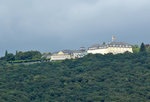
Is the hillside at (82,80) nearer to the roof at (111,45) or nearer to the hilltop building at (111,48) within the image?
the hilltop building at (111,48)

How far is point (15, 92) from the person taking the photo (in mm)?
105375

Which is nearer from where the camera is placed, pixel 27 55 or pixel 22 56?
pixel 22 56

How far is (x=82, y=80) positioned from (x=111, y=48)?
110ft

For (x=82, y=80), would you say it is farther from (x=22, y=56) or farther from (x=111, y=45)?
(x=22, y=56)

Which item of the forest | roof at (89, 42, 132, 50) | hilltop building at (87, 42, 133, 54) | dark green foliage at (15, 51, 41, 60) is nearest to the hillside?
the forest

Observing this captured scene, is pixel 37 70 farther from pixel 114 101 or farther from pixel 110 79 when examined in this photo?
pixel 114 101

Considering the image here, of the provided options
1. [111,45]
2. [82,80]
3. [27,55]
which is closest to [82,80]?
[82,80]

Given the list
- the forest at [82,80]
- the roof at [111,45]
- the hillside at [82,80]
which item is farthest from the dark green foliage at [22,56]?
the roof at [111,45]

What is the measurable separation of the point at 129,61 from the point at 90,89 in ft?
83.8

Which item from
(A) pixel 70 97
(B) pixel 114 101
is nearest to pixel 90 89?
(A) pixel 70 97

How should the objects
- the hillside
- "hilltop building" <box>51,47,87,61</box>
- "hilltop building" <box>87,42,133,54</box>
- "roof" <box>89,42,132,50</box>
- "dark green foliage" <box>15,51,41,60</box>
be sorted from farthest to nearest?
"dark green foliage" <box>15,51,41,60</box>
"hilltop building" <box>51,47,87,61</box>
"roof" <box>89,42,132,50</box>
"hilltop building" <box>87,42,133,54</box>
the hillside

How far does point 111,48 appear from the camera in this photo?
5881 inches

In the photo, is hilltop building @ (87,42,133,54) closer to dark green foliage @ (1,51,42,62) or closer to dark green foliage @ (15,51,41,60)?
dark green foliage @ (15,51,41,60)

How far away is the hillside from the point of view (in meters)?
103
